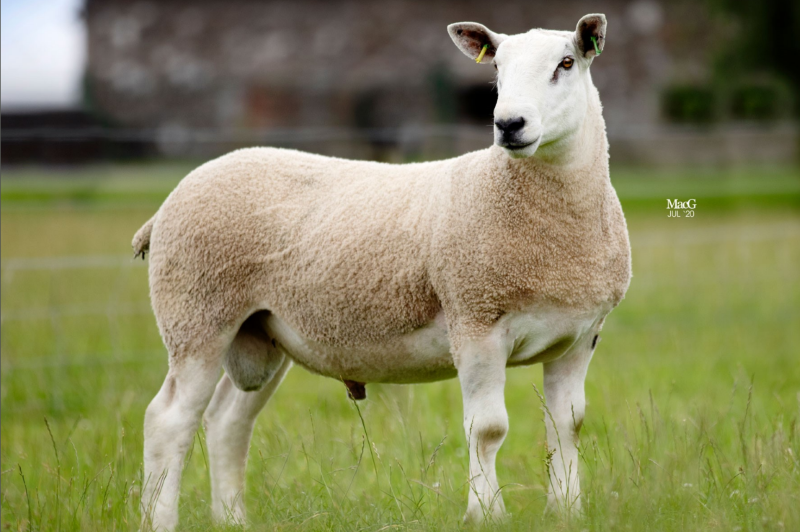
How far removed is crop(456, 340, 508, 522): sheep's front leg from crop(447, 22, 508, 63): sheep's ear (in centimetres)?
110

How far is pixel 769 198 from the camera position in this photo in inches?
576

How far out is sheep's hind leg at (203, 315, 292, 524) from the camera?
12.2ft

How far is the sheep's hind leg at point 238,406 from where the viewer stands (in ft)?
12.2

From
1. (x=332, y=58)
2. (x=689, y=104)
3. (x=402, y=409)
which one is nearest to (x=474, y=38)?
(x=402, y=409)

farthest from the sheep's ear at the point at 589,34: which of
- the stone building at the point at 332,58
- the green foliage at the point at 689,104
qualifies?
the stone building at the point at 332,58

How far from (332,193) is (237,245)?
1.42 ft

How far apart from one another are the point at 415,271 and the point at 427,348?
0.99ft

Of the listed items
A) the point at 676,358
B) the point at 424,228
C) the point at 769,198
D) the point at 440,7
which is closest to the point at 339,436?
the point at 424,228

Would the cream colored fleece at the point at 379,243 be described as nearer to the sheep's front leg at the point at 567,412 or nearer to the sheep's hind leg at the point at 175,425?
the sheep's hind leg at the point at 175,425

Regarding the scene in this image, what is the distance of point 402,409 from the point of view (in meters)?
4.89

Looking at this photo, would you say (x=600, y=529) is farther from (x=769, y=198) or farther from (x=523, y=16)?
(x=523, y=16)

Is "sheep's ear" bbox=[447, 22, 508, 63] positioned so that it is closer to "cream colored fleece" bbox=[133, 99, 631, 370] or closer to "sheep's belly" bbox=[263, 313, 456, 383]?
"cream colored fleece" bbox=[133, 99, 631, 370]

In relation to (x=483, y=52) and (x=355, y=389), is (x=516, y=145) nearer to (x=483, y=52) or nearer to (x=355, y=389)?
(x=483, y=52)

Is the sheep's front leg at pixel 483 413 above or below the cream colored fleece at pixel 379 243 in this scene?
below
